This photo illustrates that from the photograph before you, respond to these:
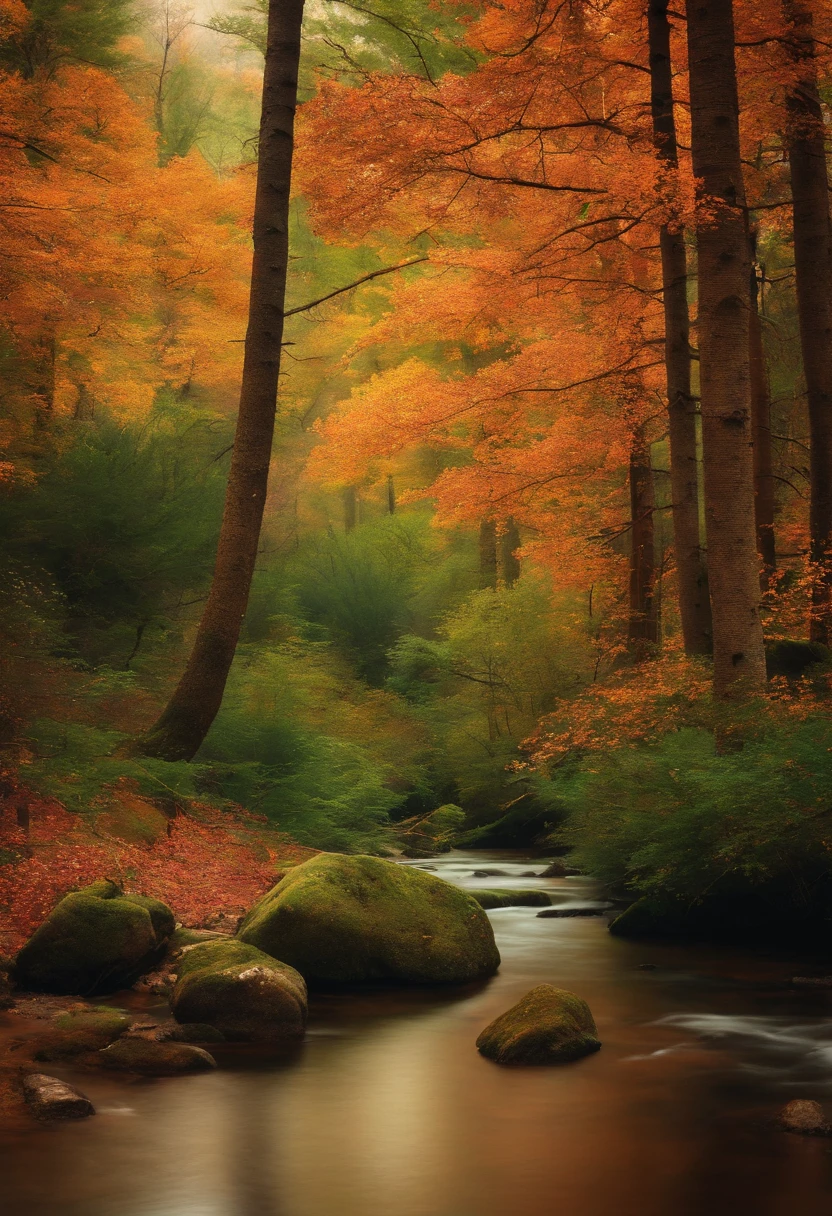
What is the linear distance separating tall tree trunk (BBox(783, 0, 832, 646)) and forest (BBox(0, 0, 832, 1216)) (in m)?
0.04

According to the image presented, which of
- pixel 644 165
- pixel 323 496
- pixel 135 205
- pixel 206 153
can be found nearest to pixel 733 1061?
pixel 644 165

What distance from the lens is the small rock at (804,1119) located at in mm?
5086

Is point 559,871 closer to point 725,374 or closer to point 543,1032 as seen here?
point 725,374

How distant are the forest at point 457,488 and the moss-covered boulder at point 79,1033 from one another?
0.06 m

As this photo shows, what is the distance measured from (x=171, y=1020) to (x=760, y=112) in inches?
460

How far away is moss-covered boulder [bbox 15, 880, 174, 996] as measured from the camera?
7395mm

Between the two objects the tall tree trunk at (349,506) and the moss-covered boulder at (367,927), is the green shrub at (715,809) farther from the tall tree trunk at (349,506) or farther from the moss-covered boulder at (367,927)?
the tall tree trunk at (349,506)

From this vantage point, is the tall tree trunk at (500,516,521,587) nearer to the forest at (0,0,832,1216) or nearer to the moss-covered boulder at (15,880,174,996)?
the forest at (0,0,832,1216)

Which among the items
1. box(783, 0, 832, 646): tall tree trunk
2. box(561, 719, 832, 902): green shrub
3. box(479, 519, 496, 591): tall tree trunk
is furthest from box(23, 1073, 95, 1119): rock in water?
box(479, 519, 496, 591): tall tree trunk

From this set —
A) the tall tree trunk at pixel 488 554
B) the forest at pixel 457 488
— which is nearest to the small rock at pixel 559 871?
the forest at pixel 457 488

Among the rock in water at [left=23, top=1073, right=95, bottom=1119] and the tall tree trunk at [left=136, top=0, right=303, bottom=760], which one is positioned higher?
the tall tree trunk at [left=136, top=0, right=303, bottom=760]

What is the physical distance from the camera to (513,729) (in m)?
19.8

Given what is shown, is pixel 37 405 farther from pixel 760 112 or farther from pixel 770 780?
pixel 770 780

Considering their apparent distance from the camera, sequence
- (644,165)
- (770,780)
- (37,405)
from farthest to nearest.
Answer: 1. (37,405)
2. (644,165)
3. (770,780)
